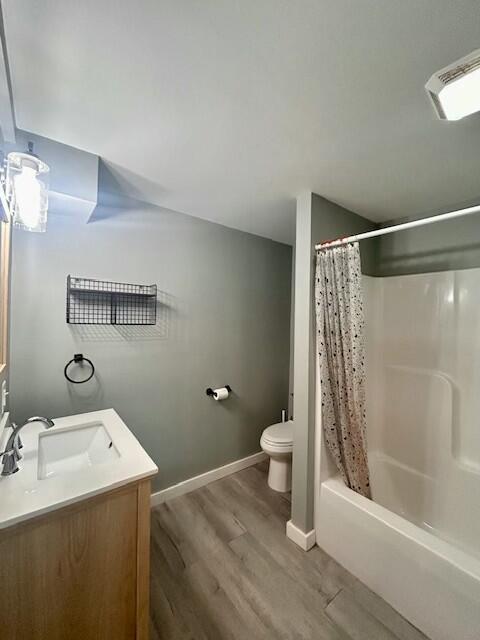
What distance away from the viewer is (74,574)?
2.74 feet

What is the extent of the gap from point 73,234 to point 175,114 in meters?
0.99

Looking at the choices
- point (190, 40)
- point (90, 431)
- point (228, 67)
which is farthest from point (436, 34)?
point (90, 431)

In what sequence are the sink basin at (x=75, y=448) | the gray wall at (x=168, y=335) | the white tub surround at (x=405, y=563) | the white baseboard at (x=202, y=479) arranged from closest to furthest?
the white tub surround at (x=405, y=563)
the sink basin at (x=75, y=448)
the gray wall at (x=168, y=335)
the white baseboard at (x=202, y=479)

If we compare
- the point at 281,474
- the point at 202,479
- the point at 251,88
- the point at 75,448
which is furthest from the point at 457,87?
the point at 202,479

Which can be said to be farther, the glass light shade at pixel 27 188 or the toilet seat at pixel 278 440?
the toilet seat at pixel 278 440

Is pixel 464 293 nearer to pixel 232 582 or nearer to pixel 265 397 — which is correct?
pixel 265 397

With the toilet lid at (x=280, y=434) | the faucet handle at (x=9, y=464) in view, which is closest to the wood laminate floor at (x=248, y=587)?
the toilet lid at (x=280, y=434)

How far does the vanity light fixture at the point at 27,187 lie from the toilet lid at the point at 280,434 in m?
2.11

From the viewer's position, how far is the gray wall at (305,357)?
5.24 ft

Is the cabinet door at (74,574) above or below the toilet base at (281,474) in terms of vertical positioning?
above

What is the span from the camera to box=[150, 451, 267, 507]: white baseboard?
1939 mm

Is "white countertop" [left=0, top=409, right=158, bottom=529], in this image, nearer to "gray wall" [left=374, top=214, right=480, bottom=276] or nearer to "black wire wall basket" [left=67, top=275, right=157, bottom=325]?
"black wire wall basket" [left=67, top=275, right=157, bottom=325]

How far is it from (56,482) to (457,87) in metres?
1.88

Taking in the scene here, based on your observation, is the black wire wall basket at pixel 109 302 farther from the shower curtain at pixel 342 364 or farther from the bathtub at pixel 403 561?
the bathtub at pixel 403 561
